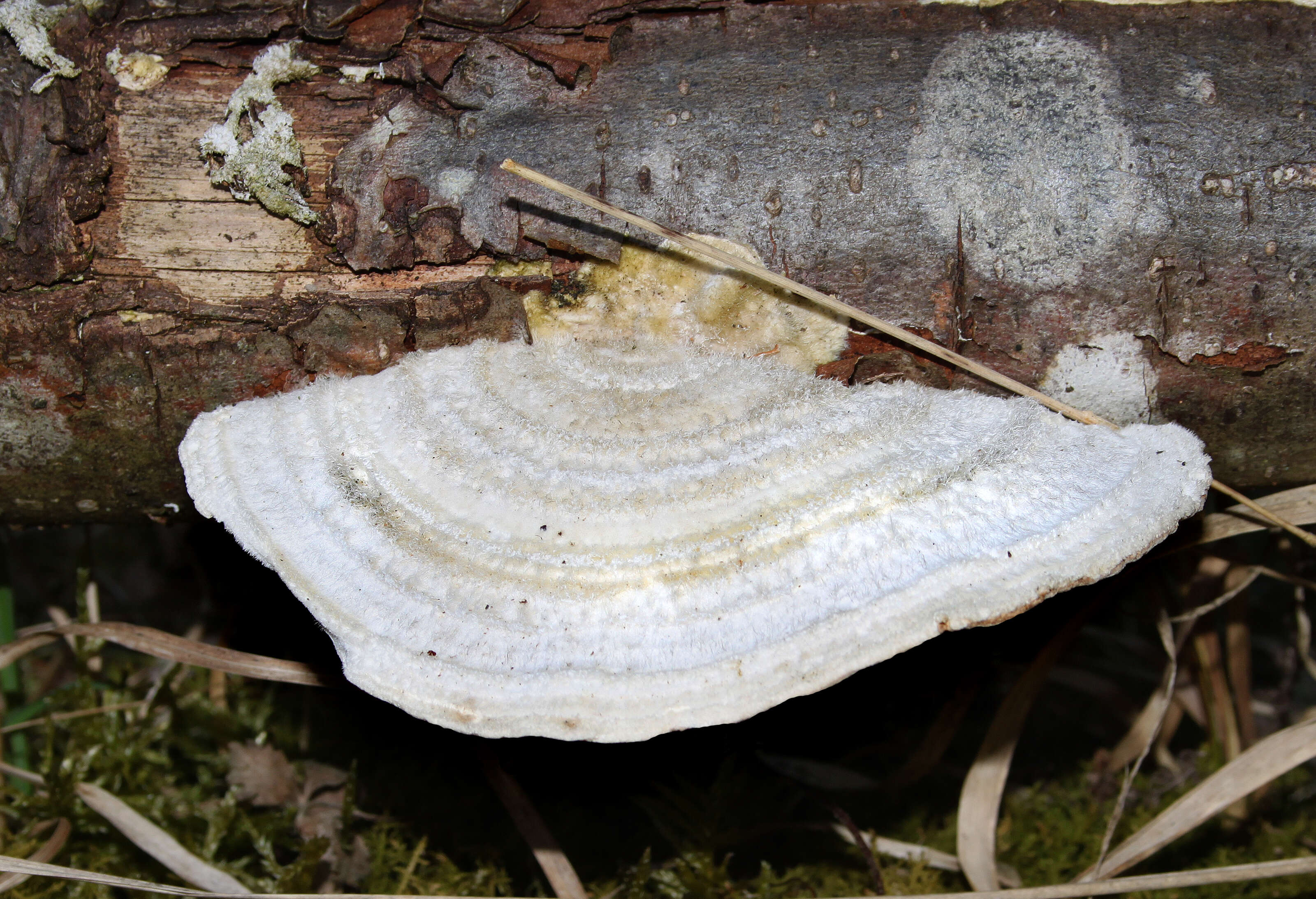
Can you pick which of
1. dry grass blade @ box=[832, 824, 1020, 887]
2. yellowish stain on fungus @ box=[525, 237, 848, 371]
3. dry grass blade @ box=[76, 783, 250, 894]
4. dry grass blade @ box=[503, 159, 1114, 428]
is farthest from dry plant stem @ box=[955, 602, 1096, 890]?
dry grass blade @ box=[76, 783, 250, 894]

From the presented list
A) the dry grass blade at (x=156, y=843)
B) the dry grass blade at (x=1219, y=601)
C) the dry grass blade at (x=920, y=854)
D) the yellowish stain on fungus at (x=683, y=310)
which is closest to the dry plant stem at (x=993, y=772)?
the dry grass blade at (x=920, y=854)

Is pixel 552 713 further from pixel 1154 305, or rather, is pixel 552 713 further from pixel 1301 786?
pixel 1301 786

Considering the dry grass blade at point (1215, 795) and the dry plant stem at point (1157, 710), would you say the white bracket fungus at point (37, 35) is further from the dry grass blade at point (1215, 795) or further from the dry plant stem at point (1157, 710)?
the dry grass blade at point (1215, 795)

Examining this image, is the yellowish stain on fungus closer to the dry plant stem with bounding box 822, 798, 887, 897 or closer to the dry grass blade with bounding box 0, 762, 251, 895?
the dry plant stem with bounding box 822, 798, 887, 897

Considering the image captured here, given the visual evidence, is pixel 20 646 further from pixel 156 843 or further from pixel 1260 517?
pixel 1260 517

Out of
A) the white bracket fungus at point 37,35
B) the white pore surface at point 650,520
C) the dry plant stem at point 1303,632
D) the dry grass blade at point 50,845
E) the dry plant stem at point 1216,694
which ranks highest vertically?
the white bracket fungus at point 37,35
